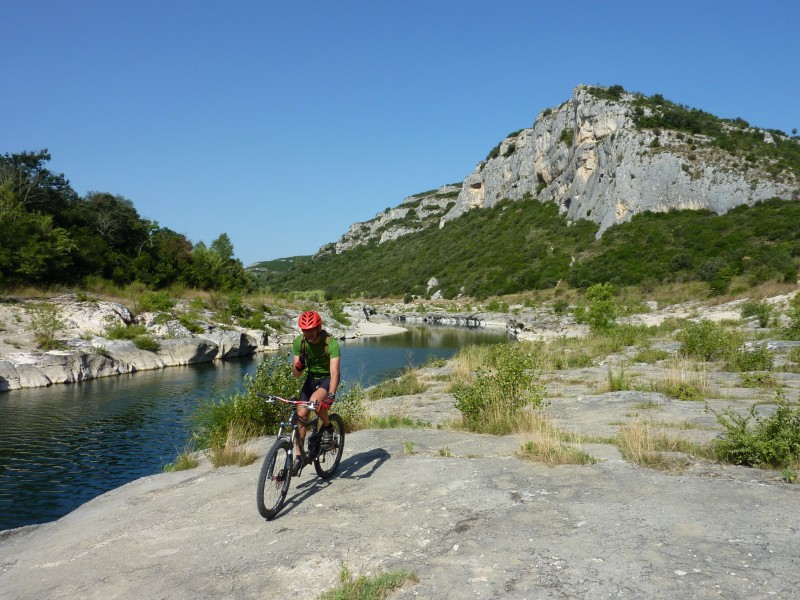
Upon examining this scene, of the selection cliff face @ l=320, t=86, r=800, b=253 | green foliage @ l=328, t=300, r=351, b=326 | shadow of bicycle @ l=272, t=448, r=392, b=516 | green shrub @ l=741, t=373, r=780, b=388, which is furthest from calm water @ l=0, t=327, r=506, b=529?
cliff face @ l=320, t=86, r=800, b=253

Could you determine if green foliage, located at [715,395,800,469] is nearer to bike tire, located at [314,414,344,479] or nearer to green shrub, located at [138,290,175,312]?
bike tire, located at [314,414,344,479]

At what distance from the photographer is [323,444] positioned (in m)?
7.09

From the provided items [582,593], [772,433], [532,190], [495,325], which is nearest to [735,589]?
[582,593]

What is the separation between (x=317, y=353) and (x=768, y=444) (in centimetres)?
559

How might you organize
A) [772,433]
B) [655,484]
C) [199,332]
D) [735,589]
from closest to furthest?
[735,589] < [655,484] < [772,433] < [199,332]

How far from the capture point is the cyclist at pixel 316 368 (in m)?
6.63

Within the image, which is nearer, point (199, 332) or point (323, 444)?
point (323, 444)

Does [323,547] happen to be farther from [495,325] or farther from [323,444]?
[495,325]

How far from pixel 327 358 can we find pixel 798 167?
72.4 metres

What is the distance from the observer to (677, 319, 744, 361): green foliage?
18016 mm

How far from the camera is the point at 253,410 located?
11.0 meters

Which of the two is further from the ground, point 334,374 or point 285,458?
point 334,374

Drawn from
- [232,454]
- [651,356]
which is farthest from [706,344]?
[232,454]

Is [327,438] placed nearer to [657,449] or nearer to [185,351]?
[657,449]
